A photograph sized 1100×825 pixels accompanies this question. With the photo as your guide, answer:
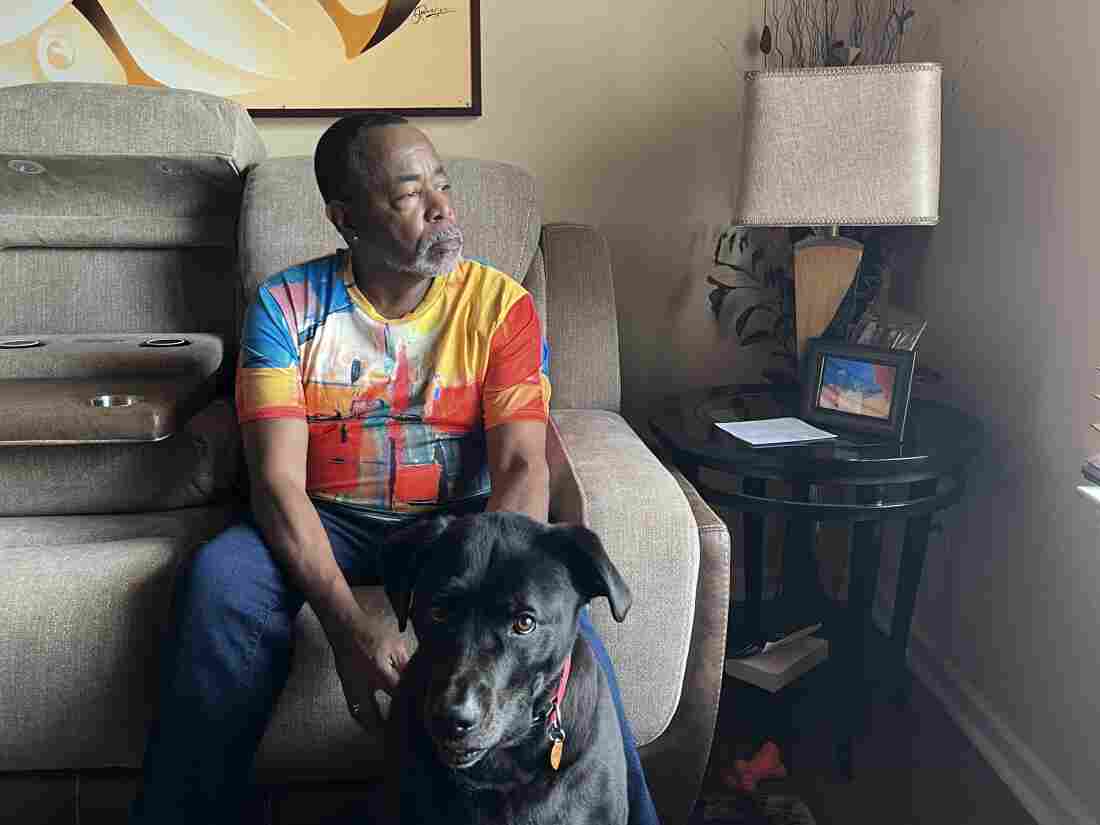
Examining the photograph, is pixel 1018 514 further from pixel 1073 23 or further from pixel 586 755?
pixel 586 755

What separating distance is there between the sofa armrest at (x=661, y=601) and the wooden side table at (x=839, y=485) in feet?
0.52

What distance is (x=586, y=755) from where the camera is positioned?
112cm

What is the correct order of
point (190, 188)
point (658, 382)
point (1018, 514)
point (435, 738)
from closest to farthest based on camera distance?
point (435, 738) → point (1018, 514) → point (190, 188) → point (658, 382)

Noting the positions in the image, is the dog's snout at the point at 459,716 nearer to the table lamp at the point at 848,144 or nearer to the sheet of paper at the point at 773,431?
the sheet of paper at the point at 773,431

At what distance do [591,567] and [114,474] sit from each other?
107cm

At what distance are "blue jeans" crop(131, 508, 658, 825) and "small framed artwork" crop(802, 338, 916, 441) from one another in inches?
27.6

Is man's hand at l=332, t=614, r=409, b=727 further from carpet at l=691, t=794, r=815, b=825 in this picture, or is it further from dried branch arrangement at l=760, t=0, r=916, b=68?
dried branch arrangement at l=760, t=0, r=916, b=68

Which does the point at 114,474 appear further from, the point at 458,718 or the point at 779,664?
the point at 779,664

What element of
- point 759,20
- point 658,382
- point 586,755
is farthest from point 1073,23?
point 586,755

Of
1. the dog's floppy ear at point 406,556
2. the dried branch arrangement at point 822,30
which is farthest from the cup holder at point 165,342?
the dried branch arrangement at point 822,30

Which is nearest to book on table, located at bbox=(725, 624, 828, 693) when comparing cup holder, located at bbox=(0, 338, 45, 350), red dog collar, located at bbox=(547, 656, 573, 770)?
red dog collar, located at bbox=(547, 656, 573, 770)

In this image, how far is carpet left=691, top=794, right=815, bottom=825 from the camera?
1.64m

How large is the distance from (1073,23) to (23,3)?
204 cm
